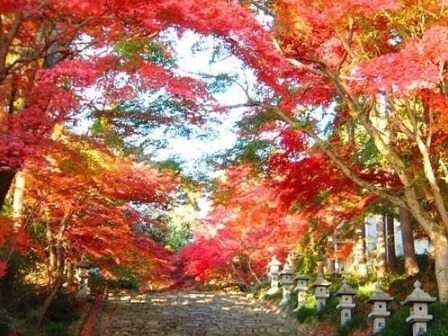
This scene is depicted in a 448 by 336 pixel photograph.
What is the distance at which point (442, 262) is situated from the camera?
35.3 ft

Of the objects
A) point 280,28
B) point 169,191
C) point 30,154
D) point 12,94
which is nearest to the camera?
point 30,154

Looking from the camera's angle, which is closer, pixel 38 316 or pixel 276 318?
pixel 38 316

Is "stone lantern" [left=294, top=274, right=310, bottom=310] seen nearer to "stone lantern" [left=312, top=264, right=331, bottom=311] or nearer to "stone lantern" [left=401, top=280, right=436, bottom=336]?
"stone lantern" [left=312, top=264, right=331, bottom=311]

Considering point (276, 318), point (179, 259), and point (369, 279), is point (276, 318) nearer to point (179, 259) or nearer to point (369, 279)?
point (369, 279)

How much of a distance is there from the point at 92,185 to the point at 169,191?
3107mm

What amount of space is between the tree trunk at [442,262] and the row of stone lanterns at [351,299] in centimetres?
37

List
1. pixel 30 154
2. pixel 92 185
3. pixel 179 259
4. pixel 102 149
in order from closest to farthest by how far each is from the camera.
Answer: pixel 30 154 → pixel 102 149 → pixel 92 185 → pixel 179 259

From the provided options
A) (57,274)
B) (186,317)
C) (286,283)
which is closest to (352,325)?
(286,283)

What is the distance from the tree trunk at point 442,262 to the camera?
35.4 feet

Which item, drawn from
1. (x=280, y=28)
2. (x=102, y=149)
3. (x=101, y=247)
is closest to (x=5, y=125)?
(x=102, y=149)

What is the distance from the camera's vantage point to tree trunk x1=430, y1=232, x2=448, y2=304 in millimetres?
10781

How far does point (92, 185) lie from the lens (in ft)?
47.2

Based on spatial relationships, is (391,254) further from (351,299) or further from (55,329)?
(55,329)

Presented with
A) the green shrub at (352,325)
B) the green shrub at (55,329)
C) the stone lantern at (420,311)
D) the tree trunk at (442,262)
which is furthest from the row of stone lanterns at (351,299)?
the green shrub at (55,329)
